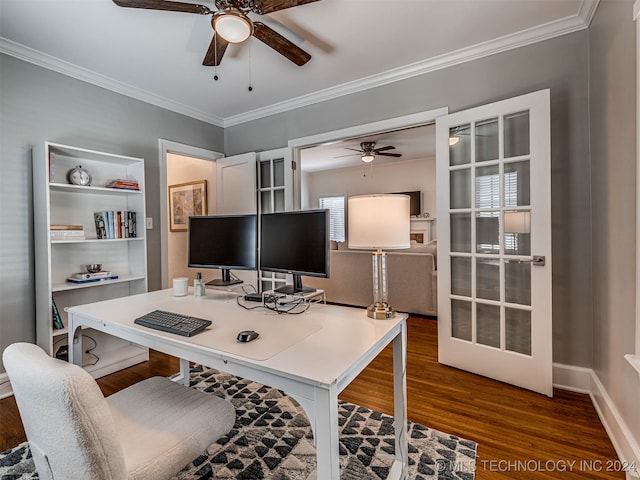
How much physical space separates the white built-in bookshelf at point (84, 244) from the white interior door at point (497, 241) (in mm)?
2575

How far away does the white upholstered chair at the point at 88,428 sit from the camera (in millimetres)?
742

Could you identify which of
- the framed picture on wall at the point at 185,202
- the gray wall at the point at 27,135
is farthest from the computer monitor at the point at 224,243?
the framed picture on wall at the point at 185,202

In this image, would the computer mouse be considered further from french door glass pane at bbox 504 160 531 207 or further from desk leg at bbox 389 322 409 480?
french door glass pane at bbox 504 160 531 207

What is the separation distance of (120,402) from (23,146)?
2.14 m

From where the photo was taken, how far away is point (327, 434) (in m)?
0.88

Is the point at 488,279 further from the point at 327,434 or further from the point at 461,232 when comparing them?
the point at 327,434

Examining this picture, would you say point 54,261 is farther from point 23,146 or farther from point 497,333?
point 497,333

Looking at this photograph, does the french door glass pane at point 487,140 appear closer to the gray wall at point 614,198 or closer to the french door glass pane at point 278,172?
the gray wall at point 614,198

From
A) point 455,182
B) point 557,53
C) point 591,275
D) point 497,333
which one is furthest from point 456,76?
point 497,333

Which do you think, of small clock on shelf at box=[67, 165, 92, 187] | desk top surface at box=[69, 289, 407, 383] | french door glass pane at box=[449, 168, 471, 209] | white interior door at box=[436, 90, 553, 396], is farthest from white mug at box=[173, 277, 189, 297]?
french door glass pane at box=[449, 168, 471, 209]

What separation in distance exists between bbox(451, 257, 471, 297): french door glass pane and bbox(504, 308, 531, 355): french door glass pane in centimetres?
31

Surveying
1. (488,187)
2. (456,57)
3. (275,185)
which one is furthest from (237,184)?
(488,187)

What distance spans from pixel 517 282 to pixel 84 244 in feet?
11.0

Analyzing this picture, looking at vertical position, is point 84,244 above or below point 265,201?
below
